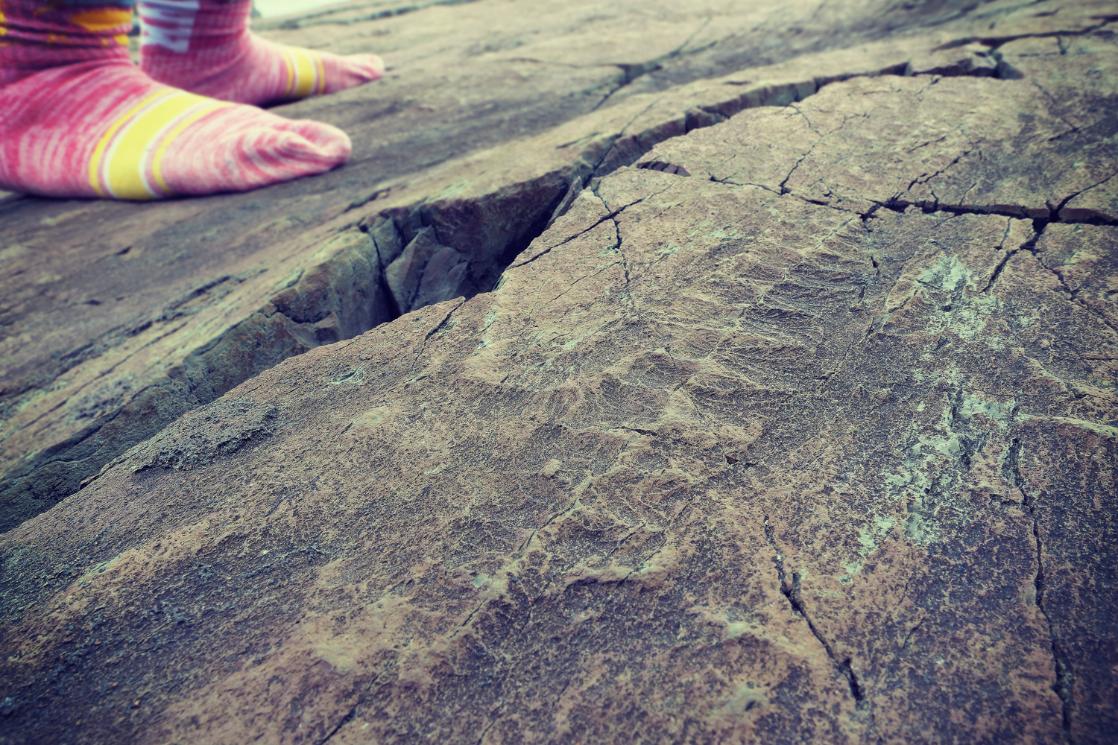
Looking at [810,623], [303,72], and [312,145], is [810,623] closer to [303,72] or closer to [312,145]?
[312,145]

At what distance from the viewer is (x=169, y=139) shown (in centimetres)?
205

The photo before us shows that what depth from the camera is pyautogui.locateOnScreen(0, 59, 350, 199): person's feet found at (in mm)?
2021

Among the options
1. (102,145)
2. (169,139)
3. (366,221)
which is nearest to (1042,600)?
(366,221)

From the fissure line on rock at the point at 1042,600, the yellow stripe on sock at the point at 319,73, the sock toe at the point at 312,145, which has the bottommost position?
→ the fissure line on rock at the point at 1042,600

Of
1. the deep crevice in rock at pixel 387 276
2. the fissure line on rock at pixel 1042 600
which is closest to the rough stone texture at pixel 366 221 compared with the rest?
the deep crevice in rock at pixel 387 276

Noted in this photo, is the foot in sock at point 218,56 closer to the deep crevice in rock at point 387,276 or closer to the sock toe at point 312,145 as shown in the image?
the sock toe at point 312,145

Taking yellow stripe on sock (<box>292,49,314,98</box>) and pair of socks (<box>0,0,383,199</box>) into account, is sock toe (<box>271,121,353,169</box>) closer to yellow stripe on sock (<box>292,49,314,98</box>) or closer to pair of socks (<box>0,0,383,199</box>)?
pair of socks (<box>0,0,383,199</box>)

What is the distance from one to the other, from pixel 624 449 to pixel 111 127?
2.04m

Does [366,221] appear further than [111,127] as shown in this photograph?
No

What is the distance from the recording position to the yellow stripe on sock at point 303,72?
8.69ft

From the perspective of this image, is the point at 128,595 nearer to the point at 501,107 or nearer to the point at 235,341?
the point at 235,341

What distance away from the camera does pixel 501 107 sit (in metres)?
2.38

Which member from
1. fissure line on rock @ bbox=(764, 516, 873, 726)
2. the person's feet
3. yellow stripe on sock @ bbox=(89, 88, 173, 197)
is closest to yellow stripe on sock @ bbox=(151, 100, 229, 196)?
the person's feet

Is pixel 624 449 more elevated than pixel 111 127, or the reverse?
pixel 111 127
